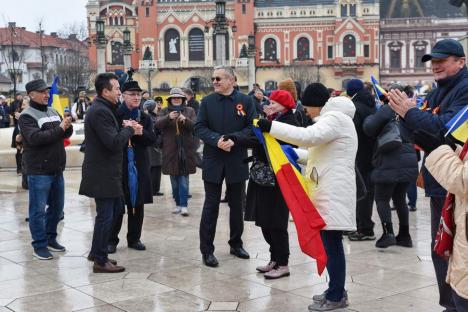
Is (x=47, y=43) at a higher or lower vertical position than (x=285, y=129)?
higher

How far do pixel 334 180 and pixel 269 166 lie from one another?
3.41ft

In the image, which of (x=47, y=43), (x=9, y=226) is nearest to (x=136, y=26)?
(x=47, y=43)

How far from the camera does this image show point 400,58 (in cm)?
7969

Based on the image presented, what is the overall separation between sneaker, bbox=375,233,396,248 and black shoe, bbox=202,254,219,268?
2.00 metres

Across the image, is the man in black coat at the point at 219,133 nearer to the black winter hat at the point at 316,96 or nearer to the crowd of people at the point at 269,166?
the crowd of people at the point at 269,166

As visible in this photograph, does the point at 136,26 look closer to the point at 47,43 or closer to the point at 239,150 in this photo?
the point at 47,43

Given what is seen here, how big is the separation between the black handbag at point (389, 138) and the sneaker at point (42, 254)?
3.86 meters

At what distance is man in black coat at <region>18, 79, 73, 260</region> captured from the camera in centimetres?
695

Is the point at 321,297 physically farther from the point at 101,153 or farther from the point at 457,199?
the point at 101,153

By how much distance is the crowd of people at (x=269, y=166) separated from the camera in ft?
14.8

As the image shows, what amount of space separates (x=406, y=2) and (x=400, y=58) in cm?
926

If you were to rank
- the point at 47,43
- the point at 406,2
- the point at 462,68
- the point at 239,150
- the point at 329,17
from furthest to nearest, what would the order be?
1. the point at 47,43
2. the point at 406,2
3. the point at 329,17
4. the point at 239,150
5. the point at 462,68

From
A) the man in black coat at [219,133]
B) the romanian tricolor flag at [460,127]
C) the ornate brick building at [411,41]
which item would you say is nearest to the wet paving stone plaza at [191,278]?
the man in black coat at [219,133]

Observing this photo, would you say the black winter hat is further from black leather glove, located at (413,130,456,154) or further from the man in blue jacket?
black leather glove, located at (413,130,456,154)
